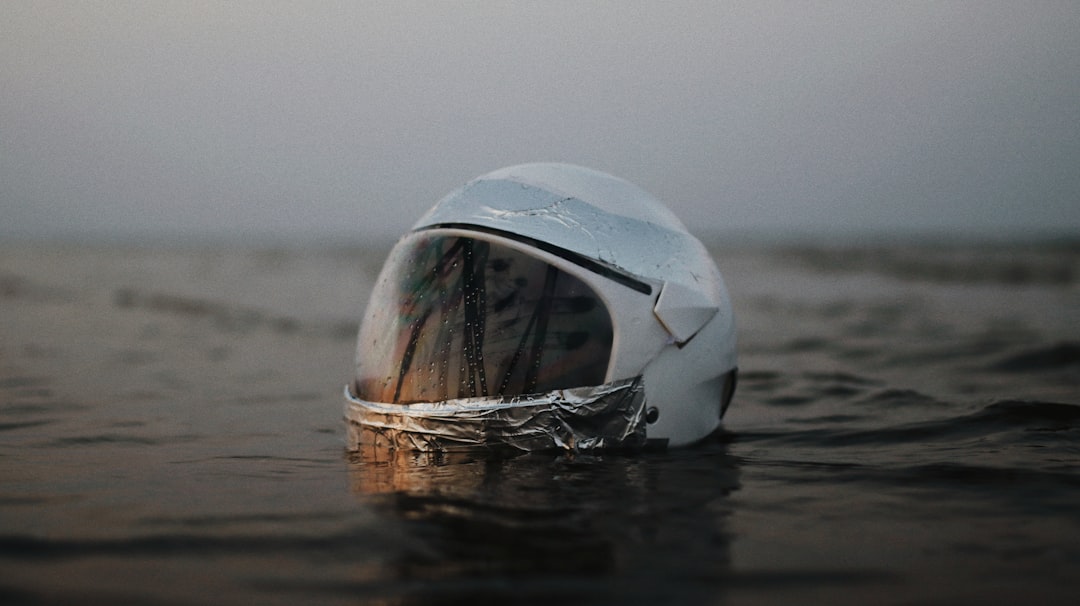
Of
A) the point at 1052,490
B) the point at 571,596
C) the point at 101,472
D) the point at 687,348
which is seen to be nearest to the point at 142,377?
the point at 101,472

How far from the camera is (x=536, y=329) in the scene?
382 cm

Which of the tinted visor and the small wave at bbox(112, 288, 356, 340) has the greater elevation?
the tinted visor

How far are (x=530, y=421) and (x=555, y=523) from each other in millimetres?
797

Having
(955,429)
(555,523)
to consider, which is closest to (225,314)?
(955,429)

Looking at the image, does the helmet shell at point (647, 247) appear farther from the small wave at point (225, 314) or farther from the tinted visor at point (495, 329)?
the small wave at point (225, 314)

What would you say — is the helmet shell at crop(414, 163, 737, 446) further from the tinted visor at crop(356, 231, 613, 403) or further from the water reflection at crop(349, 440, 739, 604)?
the water reflection at crop(349, 440, 739, 604)

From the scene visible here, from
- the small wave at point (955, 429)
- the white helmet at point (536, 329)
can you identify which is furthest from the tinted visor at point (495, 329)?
the small wave at point (955, 429)

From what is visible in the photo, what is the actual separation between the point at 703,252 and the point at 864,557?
1.99 metres

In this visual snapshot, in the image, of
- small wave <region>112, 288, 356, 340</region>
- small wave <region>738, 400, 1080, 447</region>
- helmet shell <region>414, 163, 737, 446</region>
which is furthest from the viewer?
small wave <region>112, 288, 356, 340</region>

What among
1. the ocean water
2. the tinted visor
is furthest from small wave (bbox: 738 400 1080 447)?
the tinted visor

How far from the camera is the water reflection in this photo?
2.57 meters

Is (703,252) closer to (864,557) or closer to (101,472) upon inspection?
(864,557)

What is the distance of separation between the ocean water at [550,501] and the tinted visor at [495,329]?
0.38 metres

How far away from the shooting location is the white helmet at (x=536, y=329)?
3.86 metres
